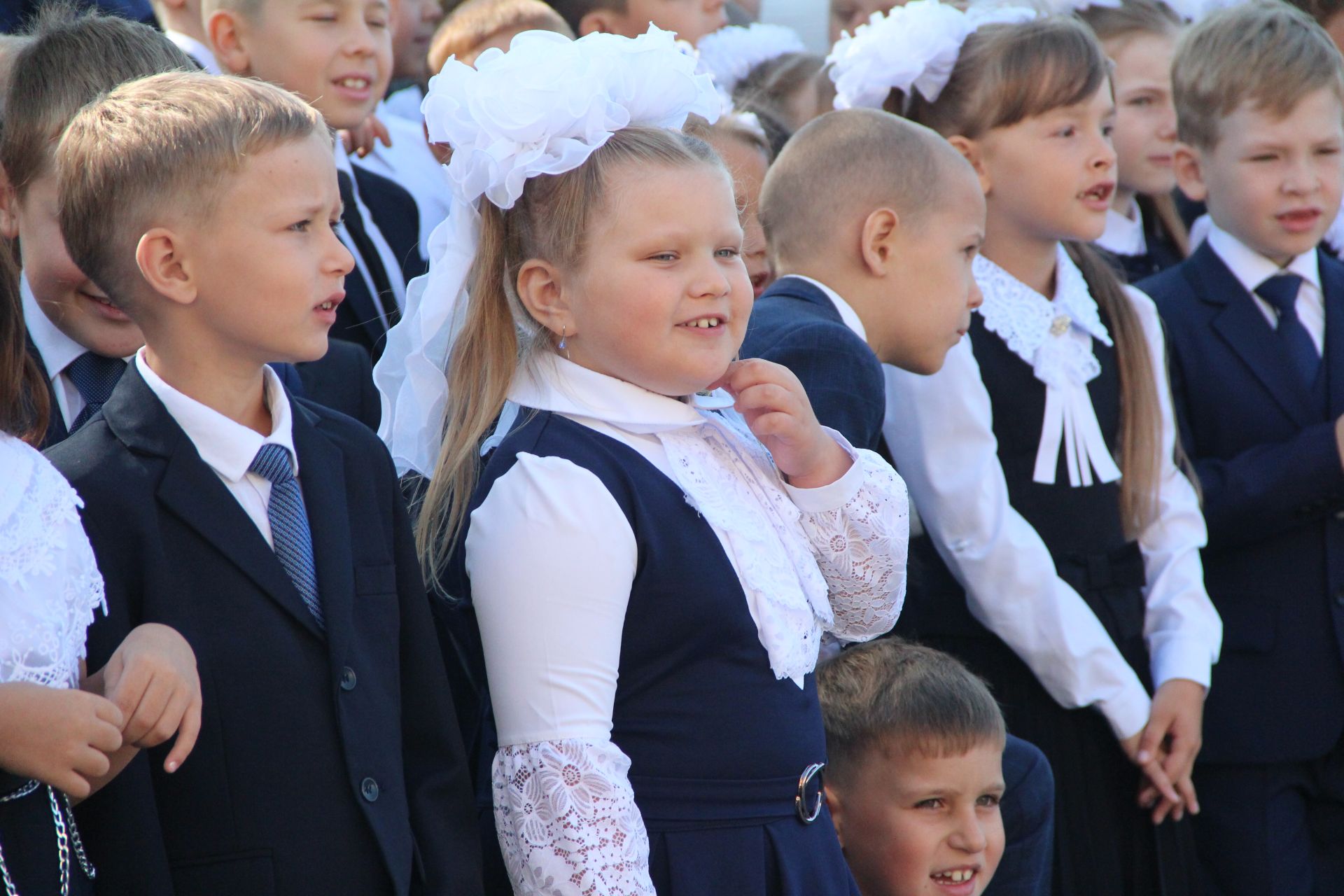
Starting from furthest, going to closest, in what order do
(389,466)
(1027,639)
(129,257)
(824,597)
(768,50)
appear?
(768,50)
(1027,639)
(824,597)
(389,466)
(129,257)

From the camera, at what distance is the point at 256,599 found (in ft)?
6.23

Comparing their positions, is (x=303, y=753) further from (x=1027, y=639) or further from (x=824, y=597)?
(x=1027, y=639)

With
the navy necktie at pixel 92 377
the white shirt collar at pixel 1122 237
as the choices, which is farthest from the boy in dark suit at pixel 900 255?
the white shirt collar at pixel 1122 237

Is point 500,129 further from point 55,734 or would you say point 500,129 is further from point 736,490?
point 55,734

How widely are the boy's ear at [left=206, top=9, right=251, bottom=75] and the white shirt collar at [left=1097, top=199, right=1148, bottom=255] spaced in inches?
98.8

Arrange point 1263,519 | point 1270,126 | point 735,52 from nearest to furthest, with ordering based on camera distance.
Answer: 1. point 1263,519
2. point 1270,126
3. point 735,52

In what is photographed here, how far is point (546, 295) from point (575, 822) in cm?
81

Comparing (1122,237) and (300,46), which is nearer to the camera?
(300,46)

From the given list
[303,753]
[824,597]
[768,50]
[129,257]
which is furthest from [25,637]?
[768,50]

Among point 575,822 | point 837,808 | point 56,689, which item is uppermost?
point 56,689

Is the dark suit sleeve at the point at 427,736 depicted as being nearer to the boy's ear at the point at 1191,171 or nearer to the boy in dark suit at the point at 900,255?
the boy in dark suit at the point at 900,255

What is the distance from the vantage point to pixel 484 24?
Result: 438 centimetres

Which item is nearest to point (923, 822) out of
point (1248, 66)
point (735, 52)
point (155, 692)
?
point (155, 692)

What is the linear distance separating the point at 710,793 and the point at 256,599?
0.68 metres
